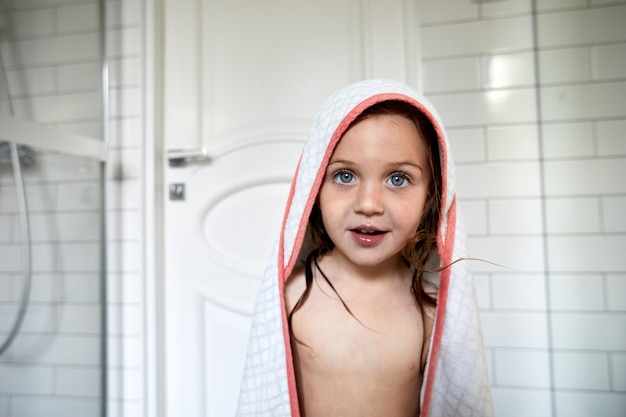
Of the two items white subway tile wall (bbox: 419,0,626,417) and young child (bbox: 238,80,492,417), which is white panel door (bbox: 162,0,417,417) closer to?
white subway tile wall (bbox: 419,0,626,417)

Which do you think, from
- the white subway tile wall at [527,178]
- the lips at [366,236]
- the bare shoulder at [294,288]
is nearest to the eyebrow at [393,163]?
the lips at [366,236]

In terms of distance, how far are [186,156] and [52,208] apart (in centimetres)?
34

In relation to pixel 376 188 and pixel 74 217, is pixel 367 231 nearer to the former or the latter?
pixel 376 188

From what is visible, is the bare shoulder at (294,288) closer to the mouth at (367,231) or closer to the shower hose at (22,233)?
the mouth at (367,231)

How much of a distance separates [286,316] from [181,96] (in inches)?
29.1

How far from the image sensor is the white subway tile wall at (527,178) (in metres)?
0.86

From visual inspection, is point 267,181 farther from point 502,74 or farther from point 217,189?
point 502,74

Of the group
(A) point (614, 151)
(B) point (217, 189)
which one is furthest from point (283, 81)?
(A) point (614, 151)

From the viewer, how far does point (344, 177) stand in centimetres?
65

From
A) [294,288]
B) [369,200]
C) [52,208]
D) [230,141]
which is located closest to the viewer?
[369,200]

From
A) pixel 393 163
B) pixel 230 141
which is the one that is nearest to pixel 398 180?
pixel 393 163

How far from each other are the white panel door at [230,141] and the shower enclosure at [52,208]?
185mm

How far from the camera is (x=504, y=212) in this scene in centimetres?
94

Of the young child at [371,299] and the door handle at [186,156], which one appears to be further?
the door handle at [186,156]
